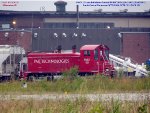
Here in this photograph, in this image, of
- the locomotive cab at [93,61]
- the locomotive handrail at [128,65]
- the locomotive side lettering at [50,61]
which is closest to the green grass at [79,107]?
the locomotive cab at [93,61]

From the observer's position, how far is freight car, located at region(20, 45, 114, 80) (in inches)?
1619

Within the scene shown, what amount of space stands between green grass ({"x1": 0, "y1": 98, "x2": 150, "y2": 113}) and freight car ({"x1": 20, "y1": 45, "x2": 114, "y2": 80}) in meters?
25.6

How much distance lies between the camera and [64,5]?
7088 cm

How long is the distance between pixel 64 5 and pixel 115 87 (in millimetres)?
47961

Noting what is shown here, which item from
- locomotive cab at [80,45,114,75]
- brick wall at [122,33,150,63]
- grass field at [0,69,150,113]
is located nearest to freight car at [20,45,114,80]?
locomotive cab at [80,45,114,75]

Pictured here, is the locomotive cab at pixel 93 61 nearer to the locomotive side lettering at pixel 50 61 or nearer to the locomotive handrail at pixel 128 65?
the locomotive side lettering at pixel 50 61

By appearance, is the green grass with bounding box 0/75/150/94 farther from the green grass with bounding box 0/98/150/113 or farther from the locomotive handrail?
the locomotive handrail

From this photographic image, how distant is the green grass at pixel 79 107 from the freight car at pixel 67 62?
25585 millimetres

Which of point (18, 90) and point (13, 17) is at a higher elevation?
point (13, 17)

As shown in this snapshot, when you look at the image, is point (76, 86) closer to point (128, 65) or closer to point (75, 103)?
point (75, 103)

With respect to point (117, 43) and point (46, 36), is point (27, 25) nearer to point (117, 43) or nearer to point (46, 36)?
point (46, 36)

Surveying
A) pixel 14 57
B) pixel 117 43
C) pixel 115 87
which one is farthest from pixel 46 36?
pixel 115 87

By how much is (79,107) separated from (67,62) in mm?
29077

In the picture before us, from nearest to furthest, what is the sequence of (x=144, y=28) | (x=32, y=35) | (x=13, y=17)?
(x=32, y=35) < (x=144, y=28) < (x=13, y=17)
